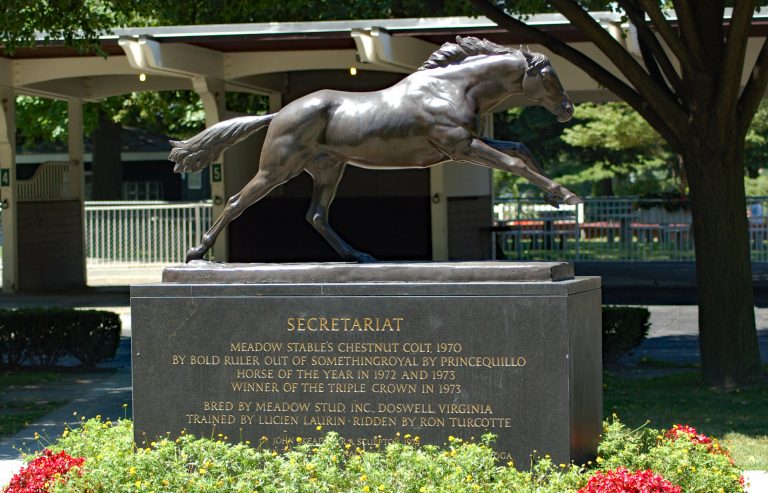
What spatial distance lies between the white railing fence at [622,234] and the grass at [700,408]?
18.6 metres

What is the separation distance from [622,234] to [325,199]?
83.3ft

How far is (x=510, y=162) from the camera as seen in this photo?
24.9 feet

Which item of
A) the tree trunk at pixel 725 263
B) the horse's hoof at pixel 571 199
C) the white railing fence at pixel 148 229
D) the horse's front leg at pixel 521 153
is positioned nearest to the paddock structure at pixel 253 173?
the white railing fence at pixel 148 229

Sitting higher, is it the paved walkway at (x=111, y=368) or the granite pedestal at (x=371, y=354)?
the granite pedestal at (x=371, y=354)

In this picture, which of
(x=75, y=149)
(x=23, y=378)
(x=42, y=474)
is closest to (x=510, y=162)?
(x=42, y=474)

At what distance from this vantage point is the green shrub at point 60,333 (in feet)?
48.9

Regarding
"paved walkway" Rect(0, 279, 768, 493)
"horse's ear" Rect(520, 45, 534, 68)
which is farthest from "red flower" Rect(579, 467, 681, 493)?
"horse's ear" Rect(520, 45, 534, 68)

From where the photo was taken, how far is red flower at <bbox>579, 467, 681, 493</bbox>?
21.4 feet

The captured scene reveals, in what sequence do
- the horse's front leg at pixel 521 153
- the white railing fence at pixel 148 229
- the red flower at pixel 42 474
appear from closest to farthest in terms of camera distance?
1. the red flower at pixel 42 474
2. the horse's front leg at pixel 521 153
3. the white railing fence at pixel 148 229

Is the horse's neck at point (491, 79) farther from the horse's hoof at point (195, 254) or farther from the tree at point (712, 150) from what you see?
the tree at point (712, 150)

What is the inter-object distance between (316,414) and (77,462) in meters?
1.40

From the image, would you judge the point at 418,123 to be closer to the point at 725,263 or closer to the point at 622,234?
the point at 725,263

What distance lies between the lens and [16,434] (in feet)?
35.8

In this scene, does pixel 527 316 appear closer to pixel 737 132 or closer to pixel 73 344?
pixel 737 132
